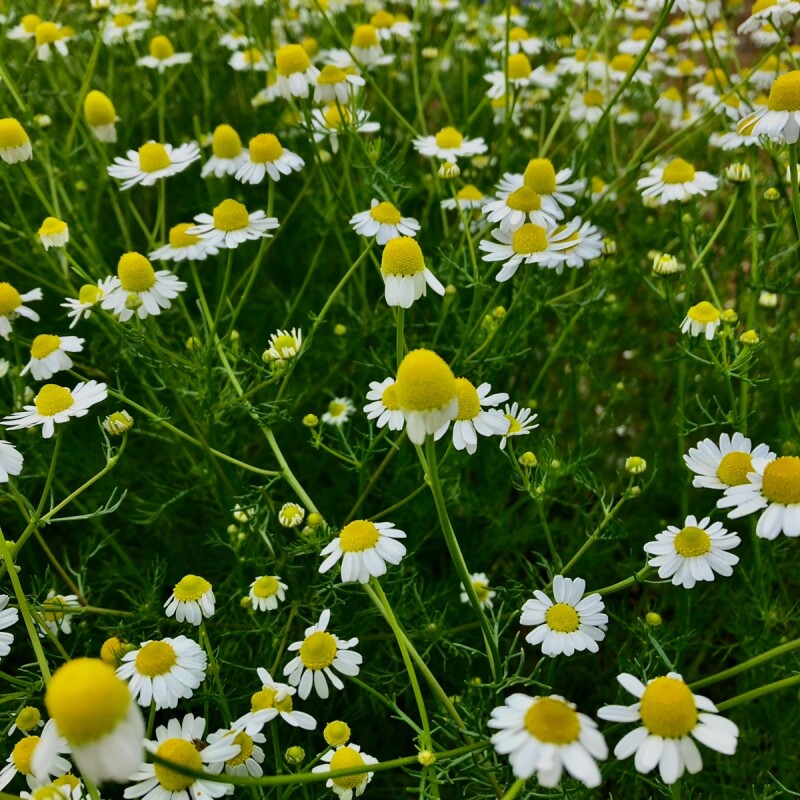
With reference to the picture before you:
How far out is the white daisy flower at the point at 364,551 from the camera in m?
1.31

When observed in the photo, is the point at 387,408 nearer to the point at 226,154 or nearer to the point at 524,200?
the point at 524,200

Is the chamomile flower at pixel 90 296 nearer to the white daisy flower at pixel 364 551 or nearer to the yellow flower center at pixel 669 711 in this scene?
the white daisy flower at pixel 364 551

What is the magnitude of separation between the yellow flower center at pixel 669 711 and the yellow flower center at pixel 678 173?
1.45 metres

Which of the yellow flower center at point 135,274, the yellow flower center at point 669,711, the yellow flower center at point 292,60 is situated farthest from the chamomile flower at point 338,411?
the yellow flower center at point 669,711

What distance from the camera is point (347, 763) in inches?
47.3

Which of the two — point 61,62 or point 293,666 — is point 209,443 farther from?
point 61,62

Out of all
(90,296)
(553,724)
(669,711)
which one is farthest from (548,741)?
(90,296)

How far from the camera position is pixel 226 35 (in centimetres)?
332

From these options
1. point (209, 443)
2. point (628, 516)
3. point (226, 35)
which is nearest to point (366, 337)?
point (209, 443)

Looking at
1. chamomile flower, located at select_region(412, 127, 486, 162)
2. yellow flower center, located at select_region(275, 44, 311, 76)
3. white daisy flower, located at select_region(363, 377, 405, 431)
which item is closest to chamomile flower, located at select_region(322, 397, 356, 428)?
white daisy flower, located at select_region(363, 377, 405, 431)

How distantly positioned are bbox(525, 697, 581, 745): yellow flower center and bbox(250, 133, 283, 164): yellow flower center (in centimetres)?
150

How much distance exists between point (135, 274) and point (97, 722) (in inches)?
47.3

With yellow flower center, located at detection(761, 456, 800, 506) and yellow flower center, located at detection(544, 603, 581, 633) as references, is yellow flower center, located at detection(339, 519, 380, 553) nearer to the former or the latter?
yellow flower center, located at detection(544, 603, 581, 633)

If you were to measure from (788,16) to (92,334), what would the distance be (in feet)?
7.24
